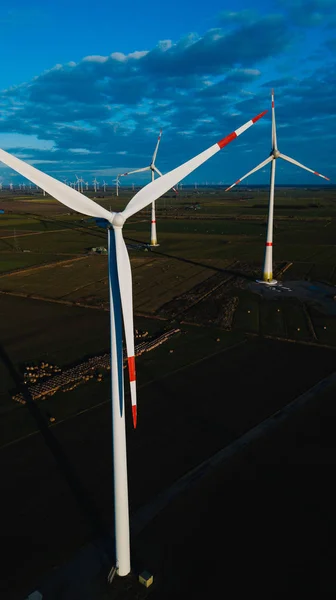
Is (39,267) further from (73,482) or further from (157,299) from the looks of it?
(73,482)

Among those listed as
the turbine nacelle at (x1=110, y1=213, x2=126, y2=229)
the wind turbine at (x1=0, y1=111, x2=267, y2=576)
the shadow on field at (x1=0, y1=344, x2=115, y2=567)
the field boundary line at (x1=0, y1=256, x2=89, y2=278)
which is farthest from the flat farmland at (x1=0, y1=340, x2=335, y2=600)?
the field boundary line at (x1=0, y1=256, x2=89, y2=278)

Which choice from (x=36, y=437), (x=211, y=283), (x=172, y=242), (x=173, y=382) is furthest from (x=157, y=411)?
(x=172, y=242)

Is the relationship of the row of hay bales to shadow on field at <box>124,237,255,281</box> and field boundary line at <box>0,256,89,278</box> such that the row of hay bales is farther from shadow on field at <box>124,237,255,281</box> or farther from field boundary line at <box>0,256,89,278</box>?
field boundary line at <box>0,256,89,278</box>

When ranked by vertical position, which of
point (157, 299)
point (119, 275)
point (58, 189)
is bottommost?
point (157, 299)

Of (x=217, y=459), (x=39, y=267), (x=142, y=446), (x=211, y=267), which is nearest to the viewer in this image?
(x=217, y=459)

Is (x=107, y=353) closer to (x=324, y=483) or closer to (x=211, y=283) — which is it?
(x=324, y=483)

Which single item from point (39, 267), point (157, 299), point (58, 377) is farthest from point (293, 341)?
point (39, 267)

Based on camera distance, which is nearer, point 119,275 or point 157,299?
point 119,275

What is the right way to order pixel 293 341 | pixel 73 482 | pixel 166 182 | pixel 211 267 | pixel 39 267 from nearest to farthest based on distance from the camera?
pixel 166 182 → pixel 73 482 → pixel 293 341 → pixel 211 267 → pixel 39 267
